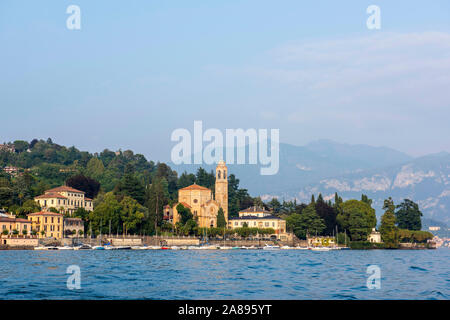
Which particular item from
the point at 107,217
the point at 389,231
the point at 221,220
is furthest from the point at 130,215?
the point at 389,231

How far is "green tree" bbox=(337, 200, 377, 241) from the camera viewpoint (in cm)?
12156

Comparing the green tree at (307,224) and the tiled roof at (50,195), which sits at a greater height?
the tiled roof at (50,195)

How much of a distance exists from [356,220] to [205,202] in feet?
100

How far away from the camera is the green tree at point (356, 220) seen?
122 m

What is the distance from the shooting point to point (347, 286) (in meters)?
30.4

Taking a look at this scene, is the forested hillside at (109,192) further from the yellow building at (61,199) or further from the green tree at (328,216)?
the green tree at (328,216)

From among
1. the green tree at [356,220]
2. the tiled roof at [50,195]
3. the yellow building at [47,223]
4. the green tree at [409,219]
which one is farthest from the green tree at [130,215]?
the green tree at [409,219]

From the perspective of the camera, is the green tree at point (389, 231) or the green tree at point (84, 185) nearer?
the green tree at point (389, 231)

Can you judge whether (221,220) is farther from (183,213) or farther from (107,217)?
(107,217)

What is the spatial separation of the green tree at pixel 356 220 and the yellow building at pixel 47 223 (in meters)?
56.9

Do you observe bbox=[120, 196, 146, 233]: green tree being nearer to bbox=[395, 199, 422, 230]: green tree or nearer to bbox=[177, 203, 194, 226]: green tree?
bbox=[177, 203, 194, 226]: green tree

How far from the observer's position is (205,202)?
12331 centimetres

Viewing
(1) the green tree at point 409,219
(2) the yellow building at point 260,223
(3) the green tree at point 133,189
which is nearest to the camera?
(3) the green tree at point 133,189

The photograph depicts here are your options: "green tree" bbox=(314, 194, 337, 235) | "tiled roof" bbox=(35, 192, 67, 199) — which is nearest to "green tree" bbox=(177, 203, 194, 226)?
"tiled roof" bbox=(35, 192, 67, 199)
